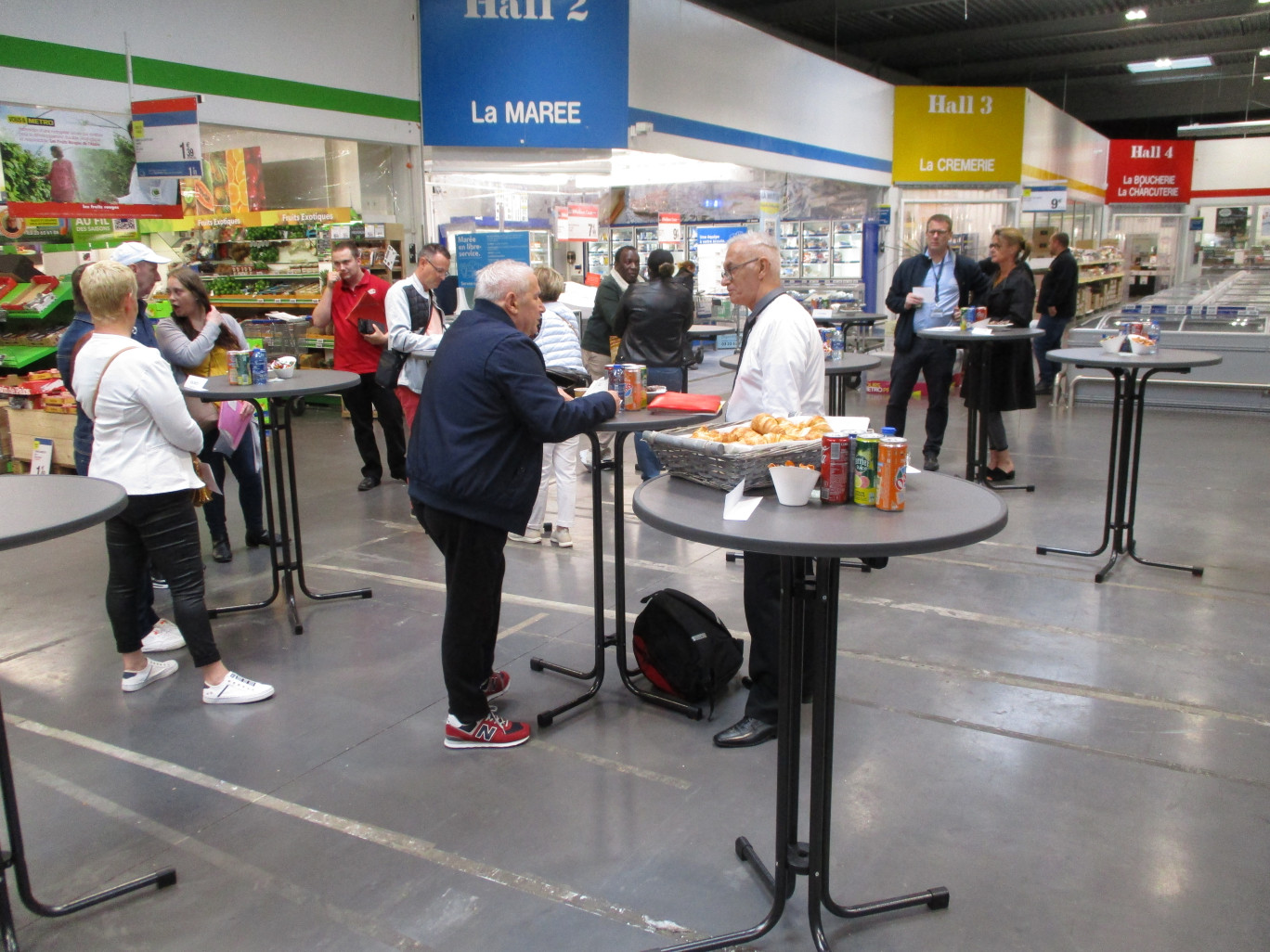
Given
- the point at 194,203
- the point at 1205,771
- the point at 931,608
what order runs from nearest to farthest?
the point at 1205,771 → the point at 931,608 → the point at 194,203

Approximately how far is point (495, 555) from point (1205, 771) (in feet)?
7.34

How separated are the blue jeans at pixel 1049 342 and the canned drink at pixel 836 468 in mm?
8711

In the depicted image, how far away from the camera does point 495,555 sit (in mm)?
2938

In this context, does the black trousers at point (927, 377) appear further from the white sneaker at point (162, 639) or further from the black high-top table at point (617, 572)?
the white sneaker at point (162, 639)

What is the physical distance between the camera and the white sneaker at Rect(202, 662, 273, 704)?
3.38 m

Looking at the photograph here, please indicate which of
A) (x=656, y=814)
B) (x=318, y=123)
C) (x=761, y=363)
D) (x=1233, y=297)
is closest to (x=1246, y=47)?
(x=1233, y=297)

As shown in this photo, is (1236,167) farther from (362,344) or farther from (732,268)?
(732,268)

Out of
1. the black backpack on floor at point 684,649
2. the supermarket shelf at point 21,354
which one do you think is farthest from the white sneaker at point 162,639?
the supermarket shelf at point 21,354

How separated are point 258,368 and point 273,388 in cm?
21

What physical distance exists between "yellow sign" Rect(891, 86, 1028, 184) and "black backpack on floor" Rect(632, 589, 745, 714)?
13330 millimetres

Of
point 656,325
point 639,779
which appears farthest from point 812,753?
point 656,325

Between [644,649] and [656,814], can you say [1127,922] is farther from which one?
[644,649]

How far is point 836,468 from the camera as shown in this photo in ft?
7.18

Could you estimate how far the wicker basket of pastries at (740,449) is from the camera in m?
2.29
